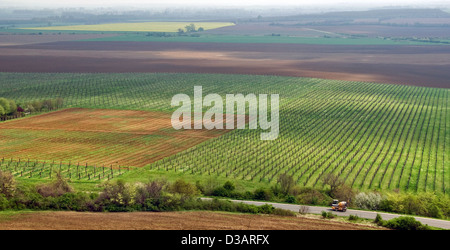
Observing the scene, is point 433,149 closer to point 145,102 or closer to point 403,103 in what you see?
point 403,103

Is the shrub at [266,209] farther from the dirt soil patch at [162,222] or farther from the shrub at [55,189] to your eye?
the shrub at [55,189]

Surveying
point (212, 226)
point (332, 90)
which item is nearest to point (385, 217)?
point (212, 226)

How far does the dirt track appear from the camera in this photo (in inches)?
5325

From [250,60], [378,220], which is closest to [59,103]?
[378,220]

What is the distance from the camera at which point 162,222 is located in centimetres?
3697

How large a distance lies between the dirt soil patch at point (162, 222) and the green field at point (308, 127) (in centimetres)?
1353

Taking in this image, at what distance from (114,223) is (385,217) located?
19391 millimetres

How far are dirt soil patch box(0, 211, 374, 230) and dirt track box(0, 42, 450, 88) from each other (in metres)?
89.7

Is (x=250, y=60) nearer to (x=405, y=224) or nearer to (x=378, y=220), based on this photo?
(x=378, y=220)

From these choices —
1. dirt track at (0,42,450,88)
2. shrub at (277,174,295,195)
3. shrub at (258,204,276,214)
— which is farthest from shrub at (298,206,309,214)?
dirt track at (0,42,450,88)

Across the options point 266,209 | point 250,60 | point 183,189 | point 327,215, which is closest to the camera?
point 327,215

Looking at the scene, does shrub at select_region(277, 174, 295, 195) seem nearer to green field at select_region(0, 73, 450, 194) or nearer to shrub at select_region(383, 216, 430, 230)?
green field at select_region(0, 73, 450, 194)

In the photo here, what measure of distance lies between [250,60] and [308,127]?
285 ft
